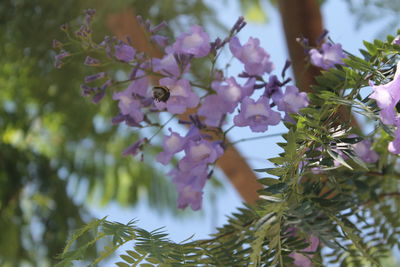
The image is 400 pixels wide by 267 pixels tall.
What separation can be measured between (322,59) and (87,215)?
1.09m

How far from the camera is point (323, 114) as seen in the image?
0.37 m

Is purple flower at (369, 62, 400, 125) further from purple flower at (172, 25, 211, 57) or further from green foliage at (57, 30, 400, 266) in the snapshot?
purple flower at (172, 25, 211, 57)

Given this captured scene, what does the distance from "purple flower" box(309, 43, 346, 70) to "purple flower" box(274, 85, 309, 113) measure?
62mm

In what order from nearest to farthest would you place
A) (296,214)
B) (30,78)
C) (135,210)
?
(296,214) → (30,78) → (135,210)

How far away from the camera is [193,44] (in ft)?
1.62

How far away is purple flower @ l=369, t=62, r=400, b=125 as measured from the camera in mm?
339

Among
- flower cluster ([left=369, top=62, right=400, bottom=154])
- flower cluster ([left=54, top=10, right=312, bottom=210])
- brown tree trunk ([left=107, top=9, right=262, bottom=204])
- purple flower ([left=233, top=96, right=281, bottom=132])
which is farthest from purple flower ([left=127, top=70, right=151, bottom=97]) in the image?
brown tree trunk ([left=107, top=9, right=262, bottom=204])

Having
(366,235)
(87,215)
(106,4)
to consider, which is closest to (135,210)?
(87,215)

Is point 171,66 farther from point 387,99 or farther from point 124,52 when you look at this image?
point 387,99

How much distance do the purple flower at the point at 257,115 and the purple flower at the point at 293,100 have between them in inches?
0.5

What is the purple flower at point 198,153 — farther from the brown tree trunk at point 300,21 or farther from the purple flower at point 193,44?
the brown tree trunk at point 300,21

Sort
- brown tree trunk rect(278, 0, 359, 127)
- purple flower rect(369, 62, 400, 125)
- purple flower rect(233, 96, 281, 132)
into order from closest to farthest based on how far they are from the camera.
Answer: purple flower rect(369, 62, 400, 125) → purple flower rect(233, 96, 281, 132) → brown tree trunk rect(278, 0, 359, 127)

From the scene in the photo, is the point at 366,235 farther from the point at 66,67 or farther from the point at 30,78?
the point at 30,78

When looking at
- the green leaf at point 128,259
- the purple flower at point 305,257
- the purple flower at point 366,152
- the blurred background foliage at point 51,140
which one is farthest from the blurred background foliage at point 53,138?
the green leaf at point 128,259
